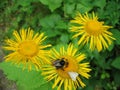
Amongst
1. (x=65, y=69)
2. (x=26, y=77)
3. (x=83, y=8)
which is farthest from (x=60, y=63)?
(x=83, y=8)

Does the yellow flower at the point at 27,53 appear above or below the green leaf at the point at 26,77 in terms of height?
above

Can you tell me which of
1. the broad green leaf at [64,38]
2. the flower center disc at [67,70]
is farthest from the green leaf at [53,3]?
the flower center disc at [67,70]

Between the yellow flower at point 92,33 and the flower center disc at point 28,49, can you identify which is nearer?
the flower center disc at point 28,49

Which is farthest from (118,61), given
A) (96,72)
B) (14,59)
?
(14,59)

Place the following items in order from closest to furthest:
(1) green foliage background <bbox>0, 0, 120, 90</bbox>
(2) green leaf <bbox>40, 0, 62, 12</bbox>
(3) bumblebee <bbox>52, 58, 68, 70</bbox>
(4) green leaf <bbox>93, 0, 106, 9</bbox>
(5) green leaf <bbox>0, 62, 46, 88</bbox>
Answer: (3) bumblebee <bbox>52, 58, 68, 70</bbox>, (5) green leaf <bbox>0, 62, 46, 88</bbox>, (1) green foliage background <bbox>0, 0, 120, 90</bbox>, (4) green leaf <bbox>93, 0, 106, 9</bbox>, (2) green leaf <bbox>40, 0, 62, 12</bbox>

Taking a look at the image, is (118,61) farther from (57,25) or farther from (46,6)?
(46,6)

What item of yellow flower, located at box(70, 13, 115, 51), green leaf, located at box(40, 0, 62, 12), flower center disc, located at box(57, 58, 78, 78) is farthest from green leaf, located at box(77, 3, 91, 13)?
flower center disc, located at box(57, 58, 78, 78)

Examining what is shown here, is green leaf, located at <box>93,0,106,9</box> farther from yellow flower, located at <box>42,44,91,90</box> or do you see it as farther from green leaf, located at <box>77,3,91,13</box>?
yellow flower, located at <box>42,44,91,90</box>

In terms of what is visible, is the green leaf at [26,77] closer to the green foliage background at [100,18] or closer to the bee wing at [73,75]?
the bee wing at [73,75]
